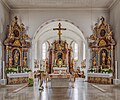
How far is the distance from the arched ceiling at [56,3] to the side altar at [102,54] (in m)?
1.14

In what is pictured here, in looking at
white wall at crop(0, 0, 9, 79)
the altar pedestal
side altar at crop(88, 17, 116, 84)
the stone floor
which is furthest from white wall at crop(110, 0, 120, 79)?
white wall at crop(0, 0, 9, 79)

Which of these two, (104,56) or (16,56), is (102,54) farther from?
(16,56)

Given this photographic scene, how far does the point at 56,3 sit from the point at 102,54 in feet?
15.7

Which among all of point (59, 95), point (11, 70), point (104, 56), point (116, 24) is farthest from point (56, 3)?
point (59, 95)

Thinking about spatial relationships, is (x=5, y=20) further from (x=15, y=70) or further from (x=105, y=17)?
(x=105, y=17)

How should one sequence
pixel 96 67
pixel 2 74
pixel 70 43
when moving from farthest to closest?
1. pixel 70 43
2. pixel 96 67
3. pixel 2 74

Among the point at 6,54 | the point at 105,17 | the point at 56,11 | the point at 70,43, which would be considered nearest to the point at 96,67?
the point at 105,17

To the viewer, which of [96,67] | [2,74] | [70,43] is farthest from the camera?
[70,43]

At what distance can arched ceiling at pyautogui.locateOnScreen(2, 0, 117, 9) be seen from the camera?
1745 cm

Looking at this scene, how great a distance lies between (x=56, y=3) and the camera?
18000mm

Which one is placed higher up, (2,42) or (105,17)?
(105,17)

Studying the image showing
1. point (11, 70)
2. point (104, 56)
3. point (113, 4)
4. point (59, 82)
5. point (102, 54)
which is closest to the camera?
point (59, 82)

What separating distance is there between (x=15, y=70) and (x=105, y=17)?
24.9 feet

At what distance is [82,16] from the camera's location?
19.2 meters
